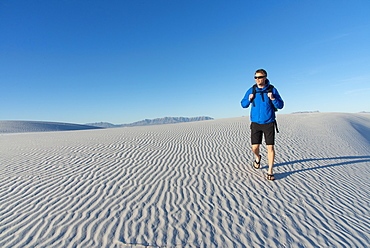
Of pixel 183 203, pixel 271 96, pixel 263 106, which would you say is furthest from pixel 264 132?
pixel 183 203

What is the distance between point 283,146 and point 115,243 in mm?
7298

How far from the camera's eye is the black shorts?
12.4ft

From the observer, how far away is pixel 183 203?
3195mm

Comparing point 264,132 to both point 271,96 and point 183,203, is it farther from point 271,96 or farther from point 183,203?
point 183,203

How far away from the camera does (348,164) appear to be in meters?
5.60

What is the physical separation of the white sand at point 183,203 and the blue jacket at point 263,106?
1.41m

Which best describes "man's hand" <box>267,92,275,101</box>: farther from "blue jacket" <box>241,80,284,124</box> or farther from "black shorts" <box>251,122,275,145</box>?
"black shorts" <box>251,122,275,145</box>

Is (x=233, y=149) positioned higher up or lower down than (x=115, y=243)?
higher up

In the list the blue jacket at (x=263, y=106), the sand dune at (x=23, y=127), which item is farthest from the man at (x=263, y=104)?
the sand dune at (x=23, y=127)

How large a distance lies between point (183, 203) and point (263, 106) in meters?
2.45

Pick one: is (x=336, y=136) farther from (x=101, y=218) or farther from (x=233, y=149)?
(x=101, y=218)

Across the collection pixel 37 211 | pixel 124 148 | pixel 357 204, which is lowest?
pixel 357 204

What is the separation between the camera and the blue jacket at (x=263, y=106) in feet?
11.7

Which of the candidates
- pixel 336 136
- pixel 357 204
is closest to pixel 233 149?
pixel 357 204
